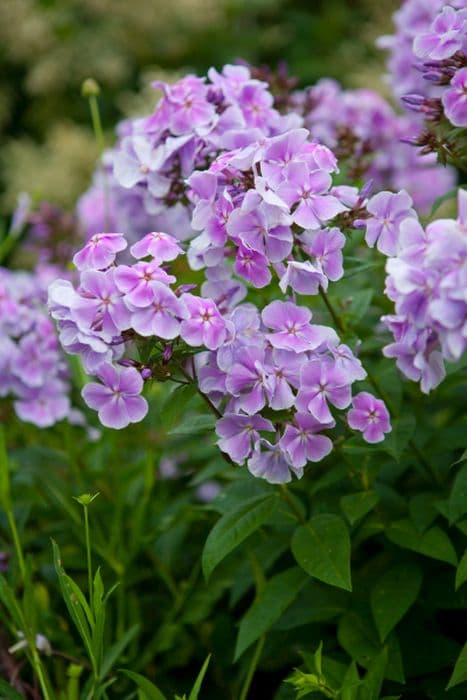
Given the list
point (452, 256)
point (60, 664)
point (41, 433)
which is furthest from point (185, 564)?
point (452, 256)

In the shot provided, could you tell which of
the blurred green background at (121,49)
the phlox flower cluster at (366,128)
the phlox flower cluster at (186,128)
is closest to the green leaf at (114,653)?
the phlox flower cluster at (186,128)

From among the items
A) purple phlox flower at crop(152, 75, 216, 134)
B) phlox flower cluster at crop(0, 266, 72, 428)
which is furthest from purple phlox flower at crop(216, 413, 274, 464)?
phlox flower cluster at crop(0, 266, 72, 428)

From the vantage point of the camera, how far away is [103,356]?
1.13 metres

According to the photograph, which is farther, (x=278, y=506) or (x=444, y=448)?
(x=444, y=448)

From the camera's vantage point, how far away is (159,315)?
1100 mm

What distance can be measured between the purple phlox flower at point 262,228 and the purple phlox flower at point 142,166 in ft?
1.25

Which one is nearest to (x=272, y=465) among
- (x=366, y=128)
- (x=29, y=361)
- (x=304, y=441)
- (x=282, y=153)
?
(x=304, y=441)

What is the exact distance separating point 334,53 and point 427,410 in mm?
3652

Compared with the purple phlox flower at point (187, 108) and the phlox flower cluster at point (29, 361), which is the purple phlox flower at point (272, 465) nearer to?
the purple phlox flower at point (187, 108)

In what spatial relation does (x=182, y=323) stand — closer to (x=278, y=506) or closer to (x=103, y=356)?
(x=103, y=356)

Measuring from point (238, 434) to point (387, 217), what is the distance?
1.13 feet

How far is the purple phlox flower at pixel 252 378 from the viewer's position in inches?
44.3

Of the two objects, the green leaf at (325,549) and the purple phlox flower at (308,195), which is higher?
the purple phlox flower at (308,195)

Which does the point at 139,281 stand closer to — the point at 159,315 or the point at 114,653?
the point at 159,315
